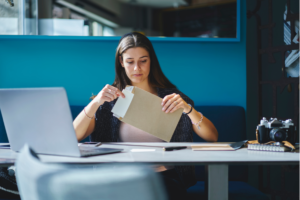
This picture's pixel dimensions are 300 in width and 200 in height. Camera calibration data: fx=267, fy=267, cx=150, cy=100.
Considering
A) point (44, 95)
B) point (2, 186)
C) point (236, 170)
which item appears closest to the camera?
point (44, 95)

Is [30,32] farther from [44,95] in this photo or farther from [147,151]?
[147,151]

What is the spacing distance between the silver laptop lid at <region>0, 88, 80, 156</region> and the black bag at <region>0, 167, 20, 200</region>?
36 cm

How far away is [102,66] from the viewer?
2016mm

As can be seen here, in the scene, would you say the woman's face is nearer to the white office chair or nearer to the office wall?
the office wall

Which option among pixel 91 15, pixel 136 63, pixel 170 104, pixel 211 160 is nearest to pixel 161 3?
pixel 91 15

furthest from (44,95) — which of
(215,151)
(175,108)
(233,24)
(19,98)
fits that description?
(233,24)

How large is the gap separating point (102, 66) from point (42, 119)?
1160 mm

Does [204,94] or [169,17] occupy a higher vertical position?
[169,17]

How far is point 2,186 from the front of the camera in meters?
1.28

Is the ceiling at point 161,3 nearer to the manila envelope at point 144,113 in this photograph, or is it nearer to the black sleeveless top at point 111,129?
the black sleeveless top at point 111,129

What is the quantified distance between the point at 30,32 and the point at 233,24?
1.52m

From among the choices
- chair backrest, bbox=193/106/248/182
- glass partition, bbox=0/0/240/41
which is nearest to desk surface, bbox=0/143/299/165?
chair backrest, bbox=193/106/248/182

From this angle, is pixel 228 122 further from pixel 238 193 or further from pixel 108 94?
pixel 108 94

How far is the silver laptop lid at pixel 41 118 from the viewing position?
85cm
